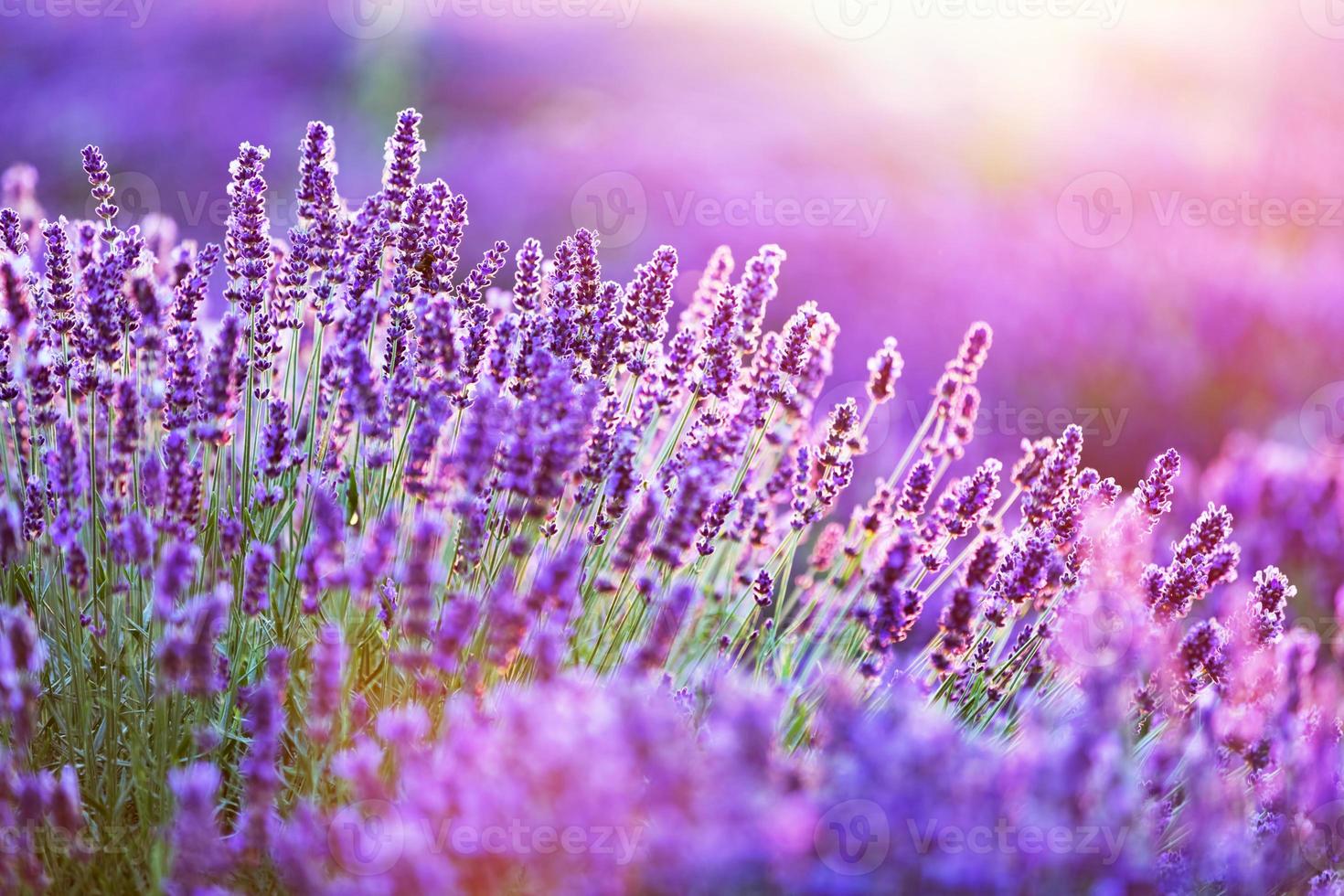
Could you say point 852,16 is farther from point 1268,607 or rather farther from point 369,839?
point 369,839

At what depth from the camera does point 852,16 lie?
10266mm

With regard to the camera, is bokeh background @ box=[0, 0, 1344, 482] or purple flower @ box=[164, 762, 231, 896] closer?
purple flower @ box=[164, 762, 231, 896]

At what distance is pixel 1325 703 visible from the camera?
2.06 metres

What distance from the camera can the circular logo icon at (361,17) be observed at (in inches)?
654

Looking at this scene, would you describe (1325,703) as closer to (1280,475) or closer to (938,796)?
(938,796)

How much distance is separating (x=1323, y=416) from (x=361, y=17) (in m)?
14.5

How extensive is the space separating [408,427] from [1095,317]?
6.40 m

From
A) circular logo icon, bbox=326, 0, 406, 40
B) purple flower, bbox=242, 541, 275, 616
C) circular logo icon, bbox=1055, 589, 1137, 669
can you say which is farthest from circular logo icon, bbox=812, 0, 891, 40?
purple flower, bbox=242, 541, 275, 616

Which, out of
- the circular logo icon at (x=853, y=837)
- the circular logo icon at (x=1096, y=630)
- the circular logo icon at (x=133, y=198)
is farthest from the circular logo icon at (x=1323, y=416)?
the circular logo icon at (x=133, y=198)

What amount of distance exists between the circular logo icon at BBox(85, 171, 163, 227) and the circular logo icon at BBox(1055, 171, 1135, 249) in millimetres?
7669

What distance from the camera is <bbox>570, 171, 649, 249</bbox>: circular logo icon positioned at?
10148 millimetres

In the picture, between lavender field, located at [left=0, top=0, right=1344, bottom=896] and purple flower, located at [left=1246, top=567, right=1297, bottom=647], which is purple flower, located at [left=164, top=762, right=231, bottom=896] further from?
purple flower, located at [left=1246, top=567, right=1297, bottom=647]

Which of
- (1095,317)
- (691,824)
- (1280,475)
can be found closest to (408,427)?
(691,824)

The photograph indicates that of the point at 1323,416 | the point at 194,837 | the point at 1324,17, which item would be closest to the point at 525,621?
the point at 194,837
